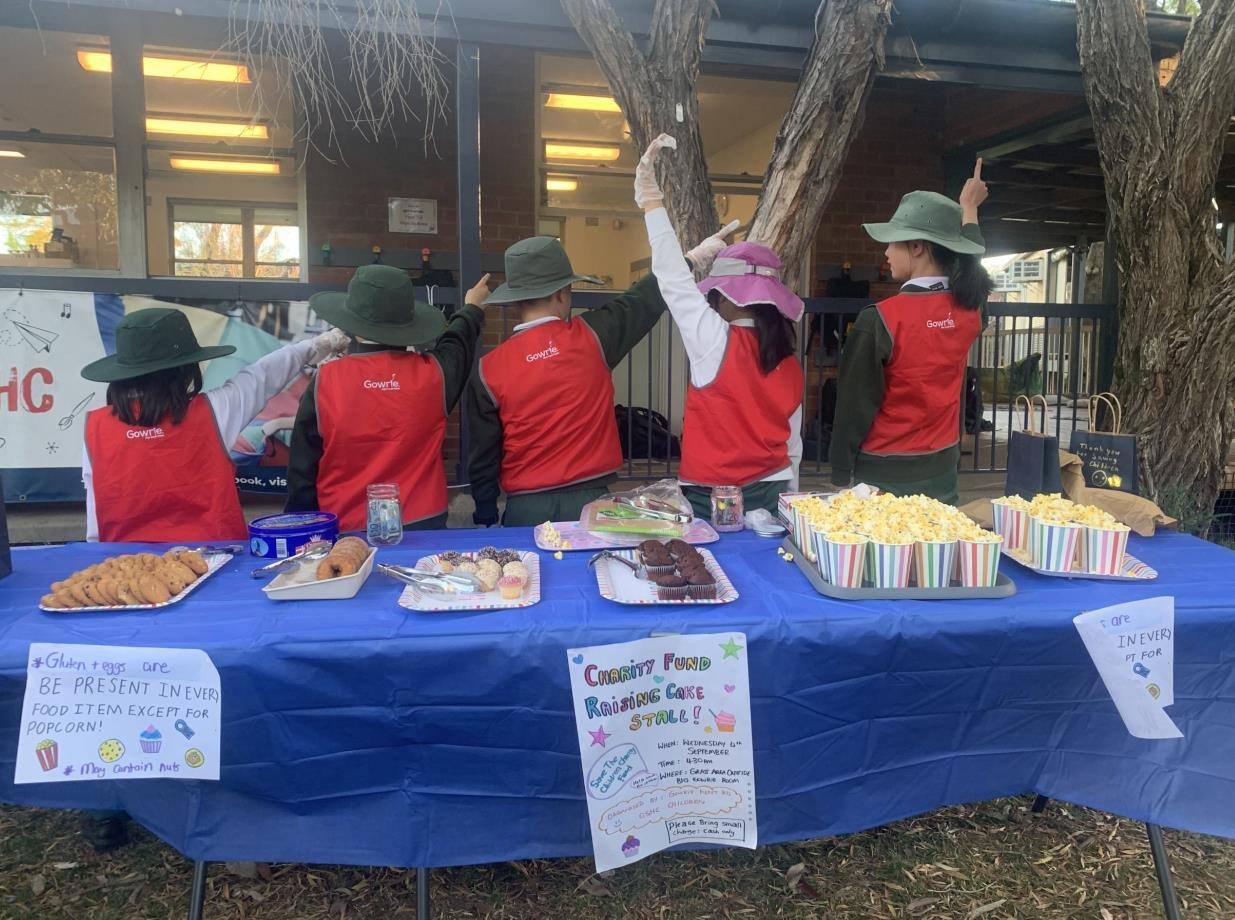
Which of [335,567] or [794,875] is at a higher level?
[335,567]

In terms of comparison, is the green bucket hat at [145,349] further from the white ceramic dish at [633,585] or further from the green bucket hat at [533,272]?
the white ceramic dish at [633,585]

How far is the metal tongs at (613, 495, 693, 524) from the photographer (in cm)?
276

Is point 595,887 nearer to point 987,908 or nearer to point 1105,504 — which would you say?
point 987,908

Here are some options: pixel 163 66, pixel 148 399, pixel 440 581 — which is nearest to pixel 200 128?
pixel 163 66

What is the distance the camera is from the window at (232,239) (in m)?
7.72

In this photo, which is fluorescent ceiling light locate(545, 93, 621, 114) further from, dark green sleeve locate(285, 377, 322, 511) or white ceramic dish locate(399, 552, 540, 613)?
white ceramic dish locate(399, 552, 540, 613)

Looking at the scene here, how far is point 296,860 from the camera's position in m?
2.06

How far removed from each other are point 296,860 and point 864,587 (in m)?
1.58

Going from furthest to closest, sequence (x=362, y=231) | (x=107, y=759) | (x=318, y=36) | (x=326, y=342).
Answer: (x=362, y=231) < (x=318, y=36) < (x=326, y=342) < (x=107, y=759)

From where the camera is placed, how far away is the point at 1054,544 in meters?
2.29

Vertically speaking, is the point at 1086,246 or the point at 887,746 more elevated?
the point at 1086,246

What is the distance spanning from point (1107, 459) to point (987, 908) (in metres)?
1.60

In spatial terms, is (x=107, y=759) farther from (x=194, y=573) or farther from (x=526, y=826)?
(x=526, y=826)

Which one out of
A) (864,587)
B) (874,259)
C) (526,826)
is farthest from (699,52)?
(874,259)
